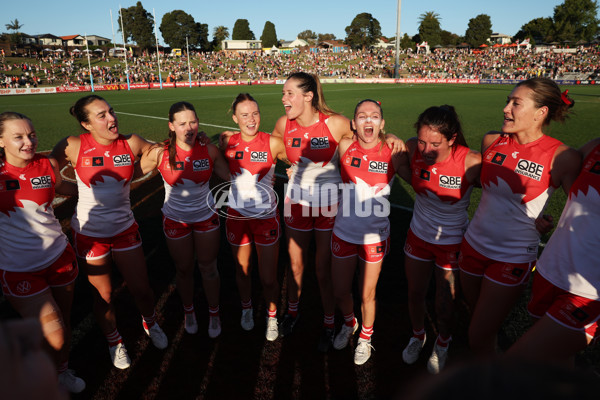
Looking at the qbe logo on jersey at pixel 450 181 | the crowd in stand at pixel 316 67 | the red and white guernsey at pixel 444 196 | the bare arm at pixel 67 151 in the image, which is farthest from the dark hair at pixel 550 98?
the crowd in stand at pixel 316 67

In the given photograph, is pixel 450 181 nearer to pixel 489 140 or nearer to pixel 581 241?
pixel 489 140

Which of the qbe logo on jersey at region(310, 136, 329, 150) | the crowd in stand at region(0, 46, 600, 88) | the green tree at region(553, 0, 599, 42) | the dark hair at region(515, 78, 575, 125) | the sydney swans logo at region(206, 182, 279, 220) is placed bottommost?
the sydney swans logo at region(206, 182, 279, 220)

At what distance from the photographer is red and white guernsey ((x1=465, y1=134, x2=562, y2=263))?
279 cm

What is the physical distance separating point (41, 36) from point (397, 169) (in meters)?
114

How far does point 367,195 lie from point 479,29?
111844 millimetres

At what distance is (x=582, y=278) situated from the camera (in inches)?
94.3

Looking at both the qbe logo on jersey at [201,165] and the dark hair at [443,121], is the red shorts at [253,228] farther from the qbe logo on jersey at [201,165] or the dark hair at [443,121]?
the dark hair at [443,121]

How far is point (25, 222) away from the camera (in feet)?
10.2

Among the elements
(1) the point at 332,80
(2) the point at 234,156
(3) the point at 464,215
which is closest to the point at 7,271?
(2) the point at 234,156

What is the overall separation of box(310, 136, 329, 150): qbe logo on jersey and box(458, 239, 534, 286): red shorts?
170cm

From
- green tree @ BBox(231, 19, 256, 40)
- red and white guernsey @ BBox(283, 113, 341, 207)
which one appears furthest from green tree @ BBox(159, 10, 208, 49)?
red and white guernsey @ BBox(283, 113, 341, 207)

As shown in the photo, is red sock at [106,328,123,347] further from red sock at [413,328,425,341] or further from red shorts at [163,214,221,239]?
red sock at [413,328,425,341]

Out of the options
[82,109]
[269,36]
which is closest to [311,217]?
[82,109]

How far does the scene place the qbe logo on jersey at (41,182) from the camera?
10.5 ft
